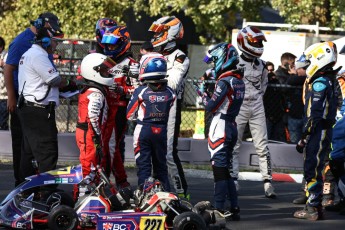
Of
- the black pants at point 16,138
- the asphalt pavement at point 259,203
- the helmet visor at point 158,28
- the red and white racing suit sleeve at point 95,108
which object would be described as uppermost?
the helmet visor at point 158,28

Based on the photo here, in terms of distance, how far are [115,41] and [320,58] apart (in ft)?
7.46

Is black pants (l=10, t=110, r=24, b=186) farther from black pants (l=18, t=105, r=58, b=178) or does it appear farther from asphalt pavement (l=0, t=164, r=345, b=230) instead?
black pants (l=18, t=105, r=58, b=178)

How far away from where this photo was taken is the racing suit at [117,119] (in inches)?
456

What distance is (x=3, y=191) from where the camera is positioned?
12.4 m

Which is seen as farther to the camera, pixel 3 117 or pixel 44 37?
pixel 3 117

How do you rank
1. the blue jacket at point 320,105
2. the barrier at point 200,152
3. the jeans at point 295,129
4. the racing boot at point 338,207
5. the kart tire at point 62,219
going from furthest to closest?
the jeans at point 295,129
the barrier at point 200,152
the racing boot at point 338,207
the blue jacket at point 320,105
the kart tire at point 62,219

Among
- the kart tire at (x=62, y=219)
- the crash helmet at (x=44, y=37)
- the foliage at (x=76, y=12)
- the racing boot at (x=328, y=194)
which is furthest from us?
the foliage at (x=76, y=12)

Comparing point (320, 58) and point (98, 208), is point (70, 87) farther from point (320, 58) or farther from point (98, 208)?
point (320, 58)

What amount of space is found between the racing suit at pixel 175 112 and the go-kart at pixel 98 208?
1906 mm

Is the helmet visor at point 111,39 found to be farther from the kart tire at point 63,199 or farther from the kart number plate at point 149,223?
the kart number plate at point 149,223

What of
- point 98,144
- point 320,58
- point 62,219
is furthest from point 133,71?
point 62,219

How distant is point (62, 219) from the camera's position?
9664mm

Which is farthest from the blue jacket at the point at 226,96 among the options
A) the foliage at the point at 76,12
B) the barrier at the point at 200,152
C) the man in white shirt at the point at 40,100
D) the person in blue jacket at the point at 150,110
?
the foliage at the point at 76,12

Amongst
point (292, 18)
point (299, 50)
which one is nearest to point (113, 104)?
point (299, 50)
